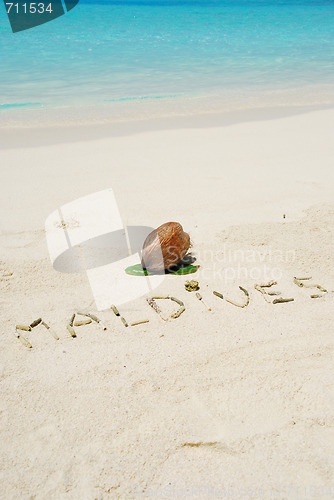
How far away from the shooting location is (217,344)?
3.30 meters

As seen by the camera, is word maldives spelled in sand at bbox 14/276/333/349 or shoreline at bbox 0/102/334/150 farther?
shoreline at bbox 0/102/334/150

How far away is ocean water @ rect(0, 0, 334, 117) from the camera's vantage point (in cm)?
1221

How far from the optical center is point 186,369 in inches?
122

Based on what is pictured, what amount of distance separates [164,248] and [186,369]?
1171mm

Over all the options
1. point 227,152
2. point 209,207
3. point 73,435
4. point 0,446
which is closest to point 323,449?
point 73,435

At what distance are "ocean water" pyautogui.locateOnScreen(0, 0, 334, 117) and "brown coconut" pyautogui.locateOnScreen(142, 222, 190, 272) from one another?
7.92 m

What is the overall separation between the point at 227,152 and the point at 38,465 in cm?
569

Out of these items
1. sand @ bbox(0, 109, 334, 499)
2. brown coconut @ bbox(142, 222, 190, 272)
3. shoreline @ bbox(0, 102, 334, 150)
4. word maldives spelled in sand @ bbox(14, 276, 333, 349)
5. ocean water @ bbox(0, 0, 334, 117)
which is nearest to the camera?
sand @ bbox(0, 109, 334, 499)

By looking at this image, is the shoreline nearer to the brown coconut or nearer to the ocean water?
the ocean water

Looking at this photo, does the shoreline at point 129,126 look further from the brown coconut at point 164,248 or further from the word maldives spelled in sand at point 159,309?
the word maldives spelled in sand at point 159,309

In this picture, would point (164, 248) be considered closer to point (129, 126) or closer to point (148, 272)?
point (148, 272)

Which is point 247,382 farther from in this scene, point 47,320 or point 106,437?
point 47,320

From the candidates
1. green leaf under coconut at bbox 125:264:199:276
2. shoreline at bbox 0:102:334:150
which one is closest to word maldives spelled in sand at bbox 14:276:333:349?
green leaf under coconut at bbox 125:264:199:276

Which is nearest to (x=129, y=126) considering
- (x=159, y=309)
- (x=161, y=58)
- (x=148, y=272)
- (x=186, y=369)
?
(x=148, y=272)
